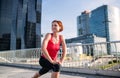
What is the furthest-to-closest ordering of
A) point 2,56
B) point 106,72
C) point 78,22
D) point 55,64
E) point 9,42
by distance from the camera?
point 78,22, point 9,42, point 2,56, point 106,72, point 55,64

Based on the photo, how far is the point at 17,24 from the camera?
210 ft

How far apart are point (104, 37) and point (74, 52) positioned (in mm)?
142486

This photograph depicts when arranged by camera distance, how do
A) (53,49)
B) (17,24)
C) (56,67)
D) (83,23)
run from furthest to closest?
(83,23), (17,24), (53,49), (56,67)

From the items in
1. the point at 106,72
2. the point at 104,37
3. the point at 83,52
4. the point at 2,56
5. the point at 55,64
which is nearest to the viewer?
the point at 55,64

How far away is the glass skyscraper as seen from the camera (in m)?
63.8

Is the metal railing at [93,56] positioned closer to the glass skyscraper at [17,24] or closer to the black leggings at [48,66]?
the black leggings at [48,66]

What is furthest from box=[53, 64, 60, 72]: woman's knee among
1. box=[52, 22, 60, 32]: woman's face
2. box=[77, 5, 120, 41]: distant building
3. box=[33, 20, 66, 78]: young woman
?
box=[77, 5, 120, 41]: distant building

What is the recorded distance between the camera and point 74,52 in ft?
30.5

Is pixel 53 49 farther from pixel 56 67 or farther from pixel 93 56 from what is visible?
pixel 93 56

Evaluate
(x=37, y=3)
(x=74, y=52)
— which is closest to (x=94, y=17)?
(x=37, y=3)

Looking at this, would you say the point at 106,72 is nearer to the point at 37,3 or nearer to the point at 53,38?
the point at 53,38

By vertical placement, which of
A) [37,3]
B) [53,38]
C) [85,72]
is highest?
[37,3]

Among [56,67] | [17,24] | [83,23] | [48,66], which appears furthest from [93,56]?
[83,23]

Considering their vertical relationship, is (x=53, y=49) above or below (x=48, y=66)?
above
